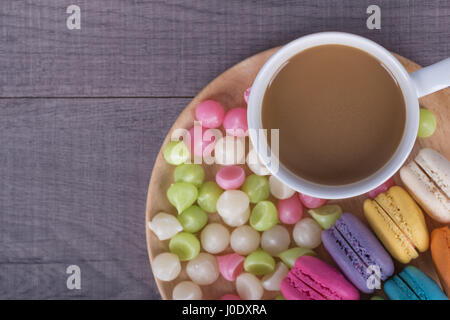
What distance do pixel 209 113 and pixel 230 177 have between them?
0.10m

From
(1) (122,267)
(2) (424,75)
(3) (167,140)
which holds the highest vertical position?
(2) (424,75)

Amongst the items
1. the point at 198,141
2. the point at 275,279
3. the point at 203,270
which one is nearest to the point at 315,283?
the point at 275,279

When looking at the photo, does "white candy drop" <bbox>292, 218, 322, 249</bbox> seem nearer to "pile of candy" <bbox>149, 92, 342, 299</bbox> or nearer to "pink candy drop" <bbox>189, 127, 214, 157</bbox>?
"pile of candy" <bbox>149, 92, 342, 299</bbox>

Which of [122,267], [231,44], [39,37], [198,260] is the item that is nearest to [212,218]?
[198,260]

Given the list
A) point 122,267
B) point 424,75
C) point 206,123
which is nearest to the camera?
point 424,75

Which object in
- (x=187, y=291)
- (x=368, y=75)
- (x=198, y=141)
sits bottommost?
(x=187, y=291)

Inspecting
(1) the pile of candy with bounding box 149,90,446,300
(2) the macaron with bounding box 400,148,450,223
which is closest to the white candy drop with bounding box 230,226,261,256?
(1) the pile of candy with bounding box 149,90,446,300

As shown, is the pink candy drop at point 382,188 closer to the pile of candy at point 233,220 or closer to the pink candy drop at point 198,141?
the pile of candy at point 233,220

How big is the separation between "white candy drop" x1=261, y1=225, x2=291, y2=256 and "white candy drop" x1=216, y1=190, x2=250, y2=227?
1.9 inches

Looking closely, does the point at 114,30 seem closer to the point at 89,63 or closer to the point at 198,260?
the point at 89,63

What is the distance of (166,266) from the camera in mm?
Result: 719

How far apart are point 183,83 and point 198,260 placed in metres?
0.29

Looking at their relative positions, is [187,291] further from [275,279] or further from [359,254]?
[359,254]

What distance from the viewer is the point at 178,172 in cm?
73
